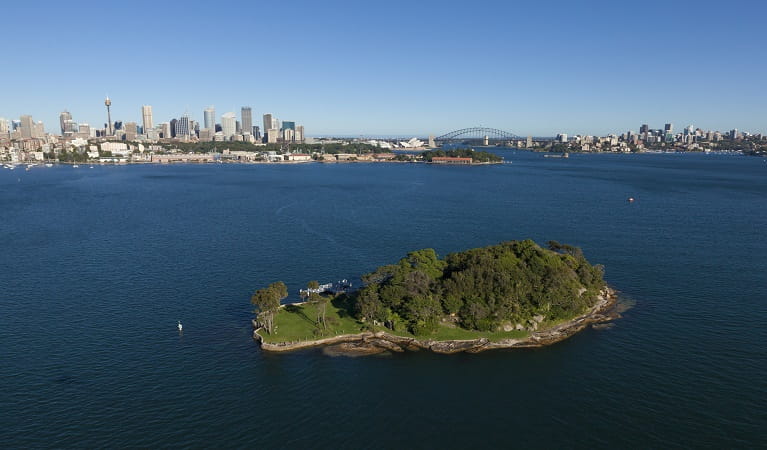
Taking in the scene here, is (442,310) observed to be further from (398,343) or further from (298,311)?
(298,311)

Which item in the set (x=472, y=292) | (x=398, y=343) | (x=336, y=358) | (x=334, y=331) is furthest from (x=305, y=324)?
(x=472, y=292)

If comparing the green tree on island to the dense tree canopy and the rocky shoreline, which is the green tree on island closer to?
the rocky shoreline

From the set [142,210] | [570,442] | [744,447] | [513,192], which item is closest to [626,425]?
[570,442]

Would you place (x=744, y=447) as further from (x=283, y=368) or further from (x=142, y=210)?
(x=142, y=210)

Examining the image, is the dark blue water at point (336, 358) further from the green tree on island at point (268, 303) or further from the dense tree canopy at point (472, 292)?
the dense tree canopy at point (472, 292)

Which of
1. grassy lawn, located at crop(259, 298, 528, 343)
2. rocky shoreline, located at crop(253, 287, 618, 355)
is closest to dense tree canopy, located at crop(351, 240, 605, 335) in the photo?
grassy lawn, located at crop(259, 298, 528, 343)
